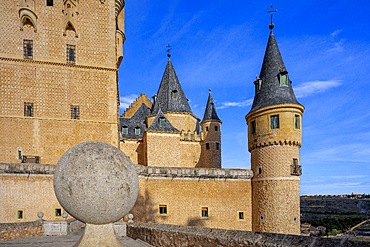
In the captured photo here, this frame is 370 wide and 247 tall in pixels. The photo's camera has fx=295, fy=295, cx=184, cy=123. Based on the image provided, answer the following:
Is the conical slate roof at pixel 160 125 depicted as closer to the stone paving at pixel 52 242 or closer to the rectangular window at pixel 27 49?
the rectangular window at pixel 27 49

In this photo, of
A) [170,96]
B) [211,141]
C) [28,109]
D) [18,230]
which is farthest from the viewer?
[170,96]

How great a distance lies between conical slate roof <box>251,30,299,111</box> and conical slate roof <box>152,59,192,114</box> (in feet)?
47.4

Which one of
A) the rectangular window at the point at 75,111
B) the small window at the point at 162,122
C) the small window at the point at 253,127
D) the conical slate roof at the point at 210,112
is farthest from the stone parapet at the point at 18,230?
the conical slate roof at the point at 210,112

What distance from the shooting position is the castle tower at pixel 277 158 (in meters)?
19.0

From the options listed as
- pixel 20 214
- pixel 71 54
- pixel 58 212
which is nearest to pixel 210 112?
pixel 71 54


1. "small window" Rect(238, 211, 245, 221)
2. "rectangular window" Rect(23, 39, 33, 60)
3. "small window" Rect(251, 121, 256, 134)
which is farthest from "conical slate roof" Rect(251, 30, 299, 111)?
"rectangular window" Rect(23, 39, 33, 60)

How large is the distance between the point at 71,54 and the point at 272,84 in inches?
608

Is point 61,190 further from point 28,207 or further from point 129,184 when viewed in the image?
point 28,207

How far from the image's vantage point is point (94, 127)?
75.5ft

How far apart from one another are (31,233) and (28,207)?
6523 millimetres

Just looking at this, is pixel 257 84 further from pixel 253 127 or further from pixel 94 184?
pixel 94 184

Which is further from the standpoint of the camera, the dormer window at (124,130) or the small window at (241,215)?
the dormer window at (124,130)

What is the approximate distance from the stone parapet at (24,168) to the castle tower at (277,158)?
13.4 metres

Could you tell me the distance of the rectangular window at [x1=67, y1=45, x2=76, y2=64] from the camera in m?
22.9
